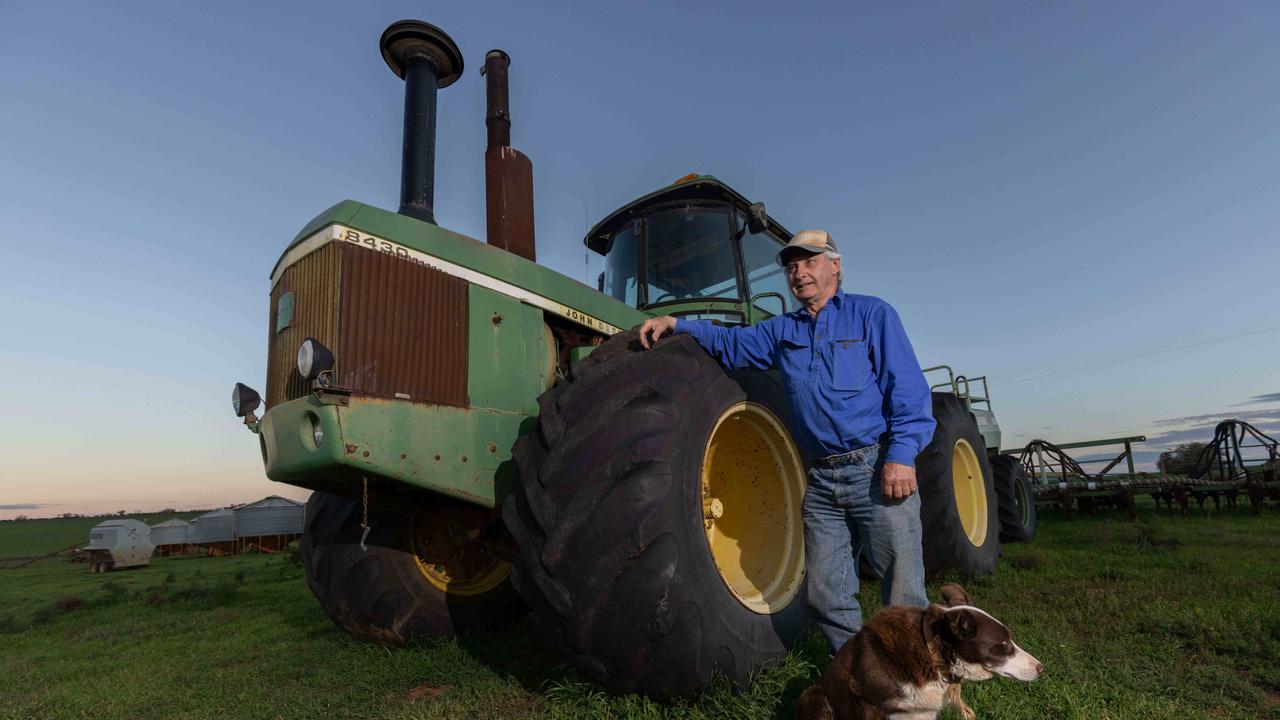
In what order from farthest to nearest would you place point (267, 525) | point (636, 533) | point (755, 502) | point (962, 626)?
1. point (267, 525)
2. point (755, 502)
3. point (636, 533)
4. point (962, 626)

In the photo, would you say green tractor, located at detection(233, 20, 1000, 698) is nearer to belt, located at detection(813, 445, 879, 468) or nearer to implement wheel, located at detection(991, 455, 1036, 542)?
belt, located at detection(813, 445, 879, 468)

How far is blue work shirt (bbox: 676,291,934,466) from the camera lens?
2.41 m

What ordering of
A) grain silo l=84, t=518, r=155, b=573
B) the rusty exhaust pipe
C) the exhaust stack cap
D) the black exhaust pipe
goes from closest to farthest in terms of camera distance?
the black exhaust pipe < the exhaust stack cap < the rusty exhaust pipe < grain silo l=84, t=518, r=155, b=573

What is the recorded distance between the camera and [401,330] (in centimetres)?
298

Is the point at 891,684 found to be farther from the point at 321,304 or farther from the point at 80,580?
the point at 80,580

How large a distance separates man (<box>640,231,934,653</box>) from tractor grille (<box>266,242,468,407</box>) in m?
1.59

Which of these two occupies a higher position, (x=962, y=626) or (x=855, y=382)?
(x=855, y=382)

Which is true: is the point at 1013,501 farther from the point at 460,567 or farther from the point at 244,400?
the point at 244,400

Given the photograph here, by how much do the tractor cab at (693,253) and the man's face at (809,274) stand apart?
6.18ft

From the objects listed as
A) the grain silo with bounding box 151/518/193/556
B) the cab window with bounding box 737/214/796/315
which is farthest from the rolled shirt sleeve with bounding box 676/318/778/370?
the grain silo with bounding box 151/518/193/556

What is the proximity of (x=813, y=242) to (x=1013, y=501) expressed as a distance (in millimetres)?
6192

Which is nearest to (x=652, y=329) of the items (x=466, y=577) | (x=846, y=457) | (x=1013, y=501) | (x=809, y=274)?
(x=809, y=274)

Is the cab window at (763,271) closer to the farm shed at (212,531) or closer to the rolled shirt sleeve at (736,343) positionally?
the rolled shirt sleeve at (736,343)

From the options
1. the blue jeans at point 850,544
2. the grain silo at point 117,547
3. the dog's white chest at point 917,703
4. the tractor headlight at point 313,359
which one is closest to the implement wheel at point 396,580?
the tractor headlight at point 313,359
